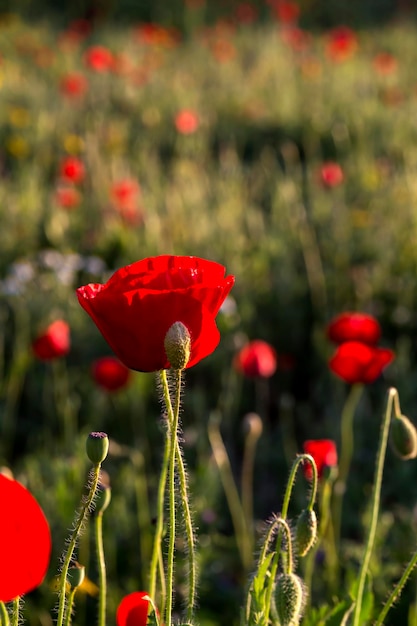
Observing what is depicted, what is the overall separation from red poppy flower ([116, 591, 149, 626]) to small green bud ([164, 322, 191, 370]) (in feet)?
1.01

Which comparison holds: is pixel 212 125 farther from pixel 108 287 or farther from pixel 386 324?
pixel 108 287

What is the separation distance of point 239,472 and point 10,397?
846mm

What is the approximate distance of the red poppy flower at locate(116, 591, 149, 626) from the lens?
3.26ft

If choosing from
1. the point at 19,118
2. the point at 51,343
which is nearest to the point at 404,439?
the point at 51,343

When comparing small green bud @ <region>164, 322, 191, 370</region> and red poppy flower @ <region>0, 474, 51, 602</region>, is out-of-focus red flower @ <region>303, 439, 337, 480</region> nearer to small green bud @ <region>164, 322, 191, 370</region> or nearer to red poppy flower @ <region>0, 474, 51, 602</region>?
small green bud @ <region>164, 322, 191, 370</region>

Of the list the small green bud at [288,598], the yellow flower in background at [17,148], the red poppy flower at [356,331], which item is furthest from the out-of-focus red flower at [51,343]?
the yellow flower in background at [17,148]

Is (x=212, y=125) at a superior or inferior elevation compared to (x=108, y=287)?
inferior

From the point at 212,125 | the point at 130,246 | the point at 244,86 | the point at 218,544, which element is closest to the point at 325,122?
the point at 212,125

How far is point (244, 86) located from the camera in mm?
7148

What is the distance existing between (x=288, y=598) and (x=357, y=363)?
0.97 m

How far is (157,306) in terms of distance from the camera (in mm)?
932

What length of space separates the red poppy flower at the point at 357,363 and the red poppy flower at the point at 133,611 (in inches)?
36.9

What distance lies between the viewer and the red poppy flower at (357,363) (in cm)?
184

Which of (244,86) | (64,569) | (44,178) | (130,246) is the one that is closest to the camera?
(64,569)
